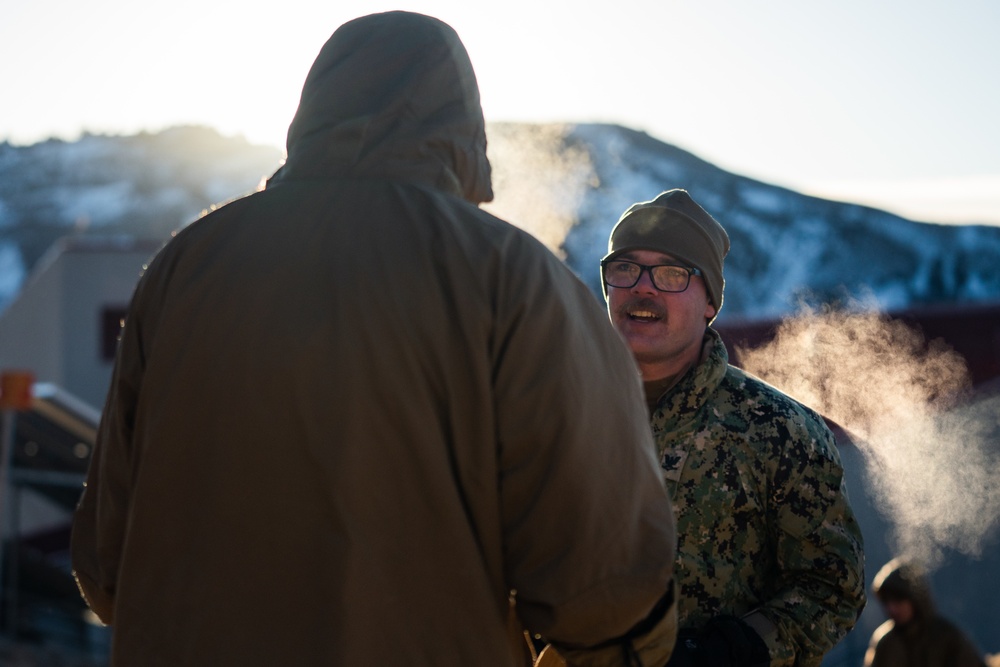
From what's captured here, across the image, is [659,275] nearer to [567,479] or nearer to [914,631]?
[567,479]

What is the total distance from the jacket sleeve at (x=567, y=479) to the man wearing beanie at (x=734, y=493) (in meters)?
0.74

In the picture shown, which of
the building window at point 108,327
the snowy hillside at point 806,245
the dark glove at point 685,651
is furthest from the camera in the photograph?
the building window at point 108,327

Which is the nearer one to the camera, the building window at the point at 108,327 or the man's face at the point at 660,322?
the man's face at the point at 660,322

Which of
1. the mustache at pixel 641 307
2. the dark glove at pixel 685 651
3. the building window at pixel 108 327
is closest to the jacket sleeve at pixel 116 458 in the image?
the dark glove at pixel 685 651

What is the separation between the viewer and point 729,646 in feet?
7.77

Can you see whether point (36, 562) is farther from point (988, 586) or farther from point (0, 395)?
point (988, 586)

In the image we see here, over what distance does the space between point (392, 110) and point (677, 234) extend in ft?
4.17

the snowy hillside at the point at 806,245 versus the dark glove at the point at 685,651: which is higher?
the dark glove at the point at 685,651

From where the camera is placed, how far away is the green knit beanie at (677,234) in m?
2.84

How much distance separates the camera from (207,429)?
164cm

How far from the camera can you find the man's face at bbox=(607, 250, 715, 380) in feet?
9.09

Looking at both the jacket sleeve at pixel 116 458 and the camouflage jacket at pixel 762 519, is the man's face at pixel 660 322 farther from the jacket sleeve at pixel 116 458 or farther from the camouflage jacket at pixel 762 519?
the jacket sleeve at pixel 116 458

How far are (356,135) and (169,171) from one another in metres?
56.6

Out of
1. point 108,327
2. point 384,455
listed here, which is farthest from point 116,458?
point 108,327
